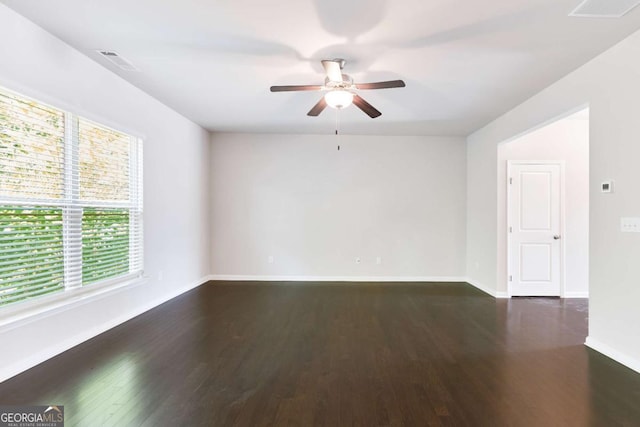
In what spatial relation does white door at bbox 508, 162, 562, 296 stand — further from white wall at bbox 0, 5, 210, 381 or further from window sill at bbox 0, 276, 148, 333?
window sill at bbox 0, 276, 148, 333

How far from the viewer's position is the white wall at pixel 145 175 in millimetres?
2475

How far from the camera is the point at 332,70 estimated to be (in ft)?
9.04

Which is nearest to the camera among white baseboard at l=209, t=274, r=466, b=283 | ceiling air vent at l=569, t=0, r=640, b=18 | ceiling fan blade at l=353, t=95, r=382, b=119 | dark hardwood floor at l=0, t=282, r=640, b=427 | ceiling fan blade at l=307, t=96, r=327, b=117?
dark hardwood floor at l=0, t=282, r=640, b=427

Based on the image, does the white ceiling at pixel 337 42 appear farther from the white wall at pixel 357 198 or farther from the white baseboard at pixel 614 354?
the white baseboard at pixel 614 354

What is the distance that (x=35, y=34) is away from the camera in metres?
2.58

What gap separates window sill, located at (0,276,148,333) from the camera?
7.89 feet

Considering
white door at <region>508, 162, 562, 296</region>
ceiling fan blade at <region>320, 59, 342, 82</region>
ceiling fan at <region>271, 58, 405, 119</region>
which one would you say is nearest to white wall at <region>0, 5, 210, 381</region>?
ceiling fan at <region>271, 58, 405, 119</region>

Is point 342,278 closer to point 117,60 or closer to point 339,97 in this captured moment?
point 339,97

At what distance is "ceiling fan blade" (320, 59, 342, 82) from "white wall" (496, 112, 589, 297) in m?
3.29

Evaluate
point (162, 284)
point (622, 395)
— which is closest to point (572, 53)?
point (622, 395)

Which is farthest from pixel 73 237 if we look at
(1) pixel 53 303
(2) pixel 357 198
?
(2) pixel 357 198

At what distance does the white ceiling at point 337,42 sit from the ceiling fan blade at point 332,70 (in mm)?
182

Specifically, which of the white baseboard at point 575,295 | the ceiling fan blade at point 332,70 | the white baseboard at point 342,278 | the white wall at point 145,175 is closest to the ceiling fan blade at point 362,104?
A: the ceiling fan blade at point 332,70

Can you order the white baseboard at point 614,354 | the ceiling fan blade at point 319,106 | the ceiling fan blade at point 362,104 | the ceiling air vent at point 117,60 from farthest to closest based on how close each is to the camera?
the ceiling fan blade at point 319,106
the ceiling fan blade at point 362,104
the ceiling air vent at point 117,60
the white baseboard at point 614,354
